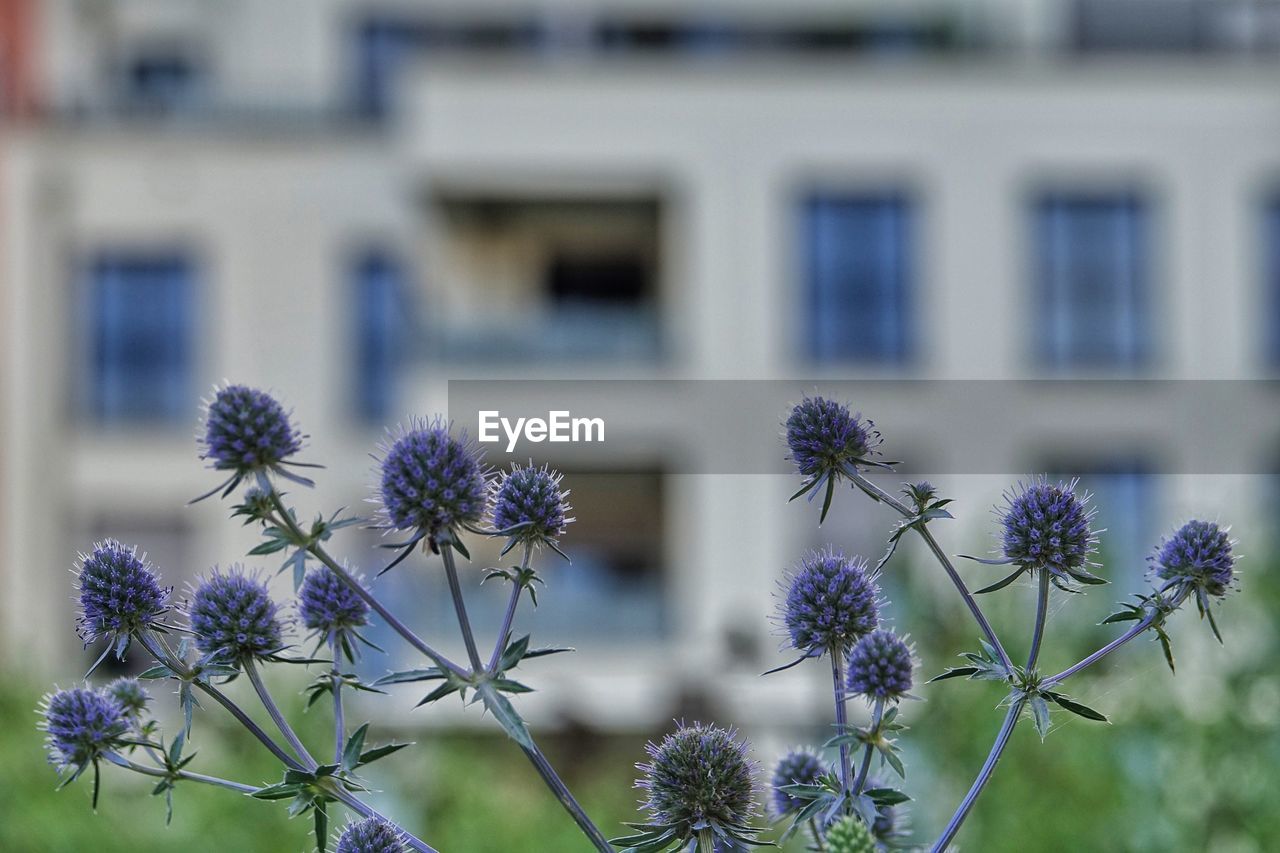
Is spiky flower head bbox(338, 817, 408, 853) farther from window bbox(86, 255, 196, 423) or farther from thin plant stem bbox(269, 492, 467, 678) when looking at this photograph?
A: window bbox(86, 255, 196, 423)

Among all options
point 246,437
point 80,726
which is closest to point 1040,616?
point 246,437

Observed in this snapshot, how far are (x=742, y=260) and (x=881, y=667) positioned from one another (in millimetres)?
14003

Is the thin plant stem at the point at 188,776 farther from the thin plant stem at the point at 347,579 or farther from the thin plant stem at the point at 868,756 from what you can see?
the thin plant stem at the point at 868,756

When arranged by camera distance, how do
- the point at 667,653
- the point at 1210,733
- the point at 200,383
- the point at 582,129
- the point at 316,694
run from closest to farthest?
the point at 316,694 → the point at 1210,733 → the point at 667,653 → the point at 582,129 → the point at 200,383

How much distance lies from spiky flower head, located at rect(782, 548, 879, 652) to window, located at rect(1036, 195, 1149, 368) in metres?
14.4

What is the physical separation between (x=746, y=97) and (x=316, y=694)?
1454 centimetres

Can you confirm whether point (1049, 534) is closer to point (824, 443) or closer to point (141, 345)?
point (824, 443)

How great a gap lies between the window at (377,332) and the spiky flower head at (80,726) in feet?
53.7

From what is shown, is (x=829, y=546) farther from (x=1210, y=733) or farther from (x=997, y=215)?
(x=997, y=215)

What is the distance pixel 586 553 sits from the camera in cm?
1466

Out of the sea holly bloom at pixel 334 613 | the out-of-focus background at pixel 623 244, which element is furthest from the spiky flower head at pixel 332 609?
the out-of-focus background at pixel 623 244

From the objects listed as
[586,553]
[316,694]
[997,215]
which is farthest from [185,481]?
[316,694]

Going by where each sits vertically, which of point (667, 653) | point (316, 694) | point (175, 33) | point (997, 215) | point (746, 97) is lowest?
point (667, 653)

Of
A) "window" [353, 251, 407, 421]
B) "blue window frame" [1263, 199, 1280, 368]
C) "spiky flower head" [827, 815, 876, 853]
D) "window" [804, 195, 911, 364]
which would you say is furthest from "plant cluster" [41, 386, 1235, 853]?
"window" [353, 251, 407, 421]
